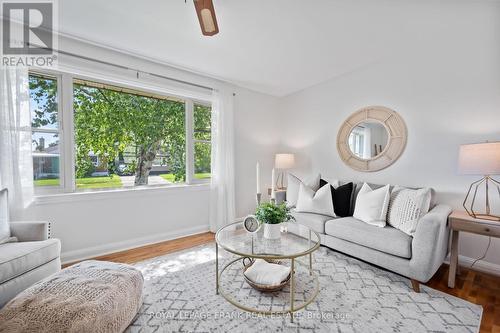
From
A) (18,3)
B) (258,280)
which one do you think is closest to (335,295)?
(258,280)

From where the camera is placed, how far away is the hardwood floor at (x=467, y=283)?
1.63m

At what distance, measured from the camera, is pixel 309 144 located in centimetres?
387

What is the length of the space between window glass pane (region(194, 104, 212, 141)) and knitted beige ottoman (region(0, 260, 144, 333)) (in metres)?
2.36

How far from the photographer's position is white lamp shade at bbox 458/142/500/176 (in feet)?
5.97

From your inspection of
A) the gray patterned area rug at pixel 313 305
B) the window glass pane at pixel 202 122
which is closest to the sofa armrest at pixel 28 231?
the gray patterned area rug at pixel 313 305

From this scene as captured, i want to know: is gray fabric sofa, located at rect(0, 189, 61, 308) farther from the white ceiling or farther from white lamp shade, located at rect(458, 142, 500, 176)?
white lamp shade, located at rect(458, 142, 500, 176)

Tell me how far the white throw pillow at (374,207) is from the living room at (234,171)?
0.02 metres

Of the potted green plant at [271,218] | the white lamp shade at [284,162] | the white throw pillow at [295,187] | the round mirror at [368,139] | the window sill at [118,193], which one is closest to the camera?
the potted green plant at [271,218]

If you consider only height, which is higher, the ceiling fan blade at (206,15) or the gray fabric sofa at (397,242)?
the ceiling fan blade at (206,15)

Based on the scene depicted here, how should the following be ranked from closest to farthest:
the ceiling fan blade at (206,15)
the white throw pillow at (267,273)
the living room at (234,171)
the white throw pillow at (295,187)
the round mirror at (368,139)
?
the ceiling fan blade at (206,15) < the living room at (234,171) < the white throw pillow at (267,273) < the round mirror at (368,139) < the white throw pillow at (295,187)

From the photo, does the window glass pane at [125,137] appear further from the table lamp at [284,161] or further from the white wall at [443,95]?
the white wall at [443,95]

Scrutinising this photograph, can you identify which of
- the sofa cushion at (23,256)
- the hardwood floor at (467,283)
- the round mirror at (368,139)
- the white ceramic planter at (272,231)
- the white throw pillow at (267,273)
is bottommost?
the hardwood floor at (467,283)

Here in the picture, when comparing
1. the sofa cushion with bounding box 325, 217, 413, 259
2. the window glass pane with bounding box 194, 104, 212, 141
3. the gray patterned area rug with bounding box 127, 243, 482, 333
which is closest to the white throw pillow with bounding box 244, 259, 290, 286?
the gray patterned area rug with bounding box 127, 243, 482, 333

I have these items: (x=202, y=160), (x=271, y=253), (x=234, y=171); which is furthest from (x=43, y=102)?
(x=271, y=253)
